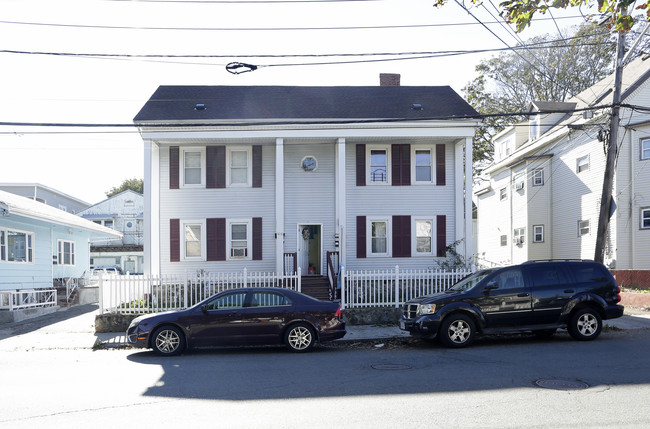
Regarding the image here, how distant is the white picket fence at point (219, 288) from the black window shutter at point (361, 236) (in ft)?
11.9

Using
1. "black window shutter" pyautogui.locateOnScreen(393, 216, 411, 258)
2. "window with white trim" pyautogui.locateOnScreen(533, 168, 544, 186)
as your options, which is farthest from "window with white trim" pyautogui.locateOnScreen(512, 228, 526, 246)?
"black window shutter" pyautogui.locateOnScreen(393, 216, 411, 258)

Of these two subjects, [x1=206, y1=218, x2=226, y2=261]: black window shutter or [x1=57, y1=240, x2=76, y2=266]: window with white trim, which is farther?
[x1=57, y1=240, x2=76, y2=266]: window with white trim

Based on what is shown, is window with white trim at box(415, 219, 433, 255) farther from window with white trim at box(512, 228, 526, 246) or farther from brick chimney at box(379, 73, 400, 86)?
window with white trim at box(512, 228, 526, 246)

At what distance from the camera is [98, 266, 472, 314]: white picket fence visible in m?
15.8

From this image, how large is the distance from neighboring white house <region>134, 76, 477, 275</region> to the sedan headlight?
29.6ft

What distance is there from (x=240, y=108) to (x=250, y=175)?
2.56m

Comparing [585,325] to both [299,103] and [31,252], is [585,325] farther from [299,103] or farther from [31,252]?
[31,252]

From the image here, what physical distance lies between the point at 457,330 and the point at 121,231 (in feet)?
140

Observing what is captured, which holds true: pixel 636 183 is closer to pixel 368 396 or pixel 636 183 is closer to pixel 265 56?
pixel 265 56

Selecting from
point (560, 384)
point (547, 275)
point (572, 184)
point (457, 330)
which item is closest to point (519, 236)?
point (572, 184)

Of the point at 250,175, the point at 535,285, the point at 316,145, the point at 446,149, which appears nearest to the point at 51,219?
the point at 250,175

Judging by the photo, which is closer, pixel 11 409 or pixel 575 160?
pixel 11 409

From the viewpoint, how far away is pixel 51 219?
21438 mm

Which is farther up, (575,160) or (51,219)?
(575,160)
